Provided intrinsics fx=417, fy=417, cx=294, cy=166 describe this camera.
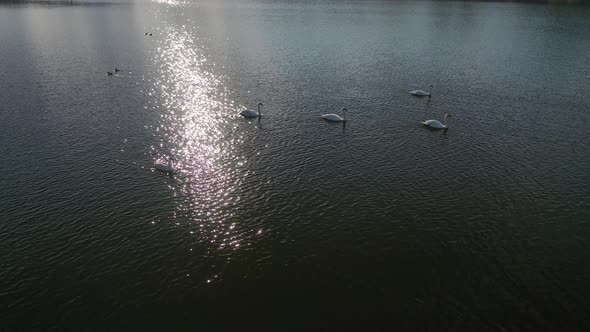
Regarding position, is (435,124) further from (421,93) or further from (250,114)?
(250,114)

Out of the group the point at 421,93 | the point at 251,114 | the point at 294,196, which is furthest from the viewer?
the point at 421,93

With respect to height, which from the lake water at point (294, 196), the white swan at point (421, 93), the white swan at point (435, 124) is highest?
the white swan at point (421, 93)

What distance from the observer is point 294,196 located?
41.6 meters

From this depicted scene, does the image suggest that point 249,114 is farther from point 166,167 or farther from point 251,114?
point 166,167

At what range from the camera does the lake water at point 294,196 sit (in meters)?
28.6

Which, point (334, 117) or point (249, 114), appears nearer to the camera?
point (334, 117)

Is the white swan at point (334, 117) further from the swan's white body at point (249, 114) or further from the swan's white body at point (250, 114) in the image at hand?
the swan's white body at point (249, 114)

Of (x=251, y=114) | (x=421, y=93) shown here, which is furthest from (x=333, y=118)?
(x=421, y=93)

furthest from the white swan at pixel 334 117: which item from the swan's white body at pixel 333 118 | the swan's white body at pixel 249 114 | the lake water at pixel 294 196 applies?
the swan's white body at pixel 249 114

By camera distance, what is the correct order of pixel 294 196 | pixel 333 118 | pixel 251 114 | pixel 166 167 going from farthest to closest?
pixel 251 114, pixel 333 118, pixel 166 167, pixel 294 196

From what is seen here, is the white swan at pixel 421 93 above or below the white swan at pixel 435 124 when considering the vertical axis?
above

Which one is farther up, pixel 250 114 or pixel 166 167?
pixel 250 114


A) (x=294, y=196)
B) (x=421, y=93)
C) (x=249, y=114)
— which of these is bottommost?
(x=294, y=196)

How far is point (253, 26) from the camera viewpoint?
13888 centimetres
